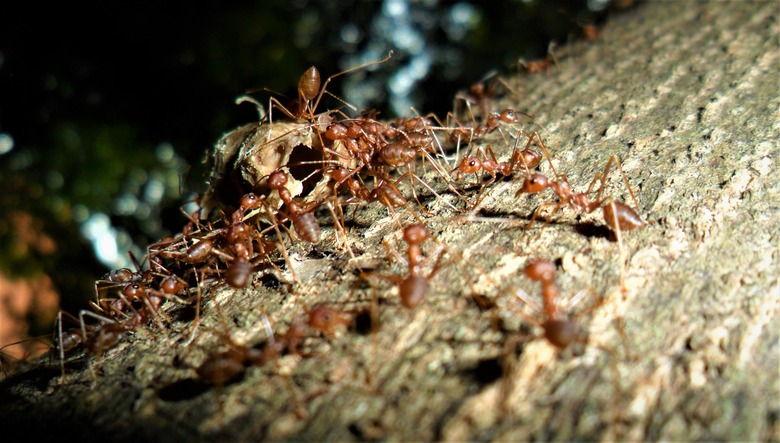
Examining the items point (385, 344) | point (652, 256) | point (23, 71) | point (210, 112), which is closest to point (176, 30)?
point (210, 112)

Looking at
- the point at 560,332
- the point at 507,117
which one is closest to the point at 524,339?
the point at 560,332

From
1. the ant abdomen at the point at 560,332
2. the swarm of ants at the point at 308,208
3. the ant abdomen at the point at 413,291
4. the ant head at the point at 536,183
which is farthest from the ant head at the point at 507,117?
the ant abdomen at the point at 560,332

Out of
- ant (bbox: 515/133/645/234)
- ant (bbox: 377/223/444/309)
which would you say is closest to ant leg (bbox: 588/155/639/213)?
ant (bbox: 515/133/645/234)

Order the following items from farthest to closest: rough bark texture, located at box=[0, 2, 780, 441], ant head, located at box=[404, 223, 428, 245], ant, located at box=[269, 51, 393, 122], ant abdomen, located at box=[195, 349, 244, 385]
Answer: ant, located at box=[269, 51, 393, 122]
ant head, located at box=[404, 223, 428, 245]
ant abdomen, located at box=[195, 349, 244, 385]
rough bark texture, located at box=[0, 2, 780, 441]

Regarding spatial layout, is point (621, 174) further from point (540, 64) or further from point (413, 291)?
point (540, 64)

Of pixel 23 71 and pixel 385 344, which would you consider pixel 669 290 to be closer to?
pixel 385 344

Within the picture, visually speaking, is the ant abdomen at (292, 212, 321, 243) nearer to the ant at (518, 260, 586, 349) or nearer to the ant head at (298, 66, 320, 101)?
the ant at (518, 260, 586, 349)
